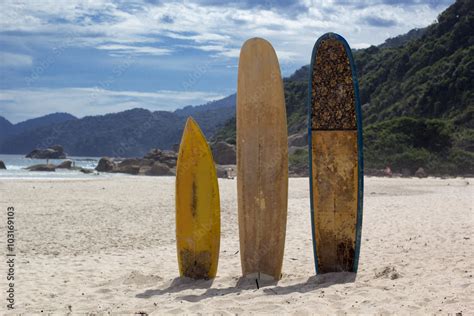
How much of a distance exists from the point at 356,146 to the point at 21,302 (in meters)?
3.94

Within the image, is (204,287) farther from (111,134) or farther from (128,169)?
(111,134)

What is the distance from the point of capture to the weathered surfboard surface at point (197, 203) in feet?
21.4

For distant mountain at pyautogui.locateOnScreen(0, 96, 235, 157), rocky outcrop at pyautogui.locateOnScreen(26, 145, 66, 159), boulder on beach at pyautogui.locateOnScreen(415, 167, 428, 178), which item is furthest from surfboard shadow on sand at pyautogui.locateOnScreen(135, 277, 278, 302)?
distant mountain at pyautogui.locateOnScreen(0, 96, 235, 157)

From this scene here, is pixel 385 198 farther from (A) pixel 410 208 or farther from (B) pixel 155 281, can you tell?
(B) pixel 155 281

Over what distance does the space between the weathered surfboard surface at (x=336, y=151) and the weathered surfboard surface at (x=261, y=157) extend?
1.26 ft

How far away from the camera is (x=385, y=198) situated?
1673cm

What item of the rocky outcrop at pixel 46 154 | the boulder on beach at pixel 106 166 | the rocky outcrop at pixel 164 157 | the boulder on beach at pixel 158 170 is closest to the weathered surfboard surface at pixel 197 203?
the boulder on beach at pixel 158 170

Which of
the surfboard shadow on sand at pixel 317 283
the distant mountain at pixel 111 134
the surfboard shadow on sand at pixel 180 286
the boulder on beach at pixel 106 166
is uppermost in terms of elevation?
the distant mountain at pixel 111 134

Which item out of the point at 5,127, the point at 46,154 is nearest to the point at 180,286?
the point at 46,154

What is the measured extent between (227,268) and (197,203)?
1368 mm

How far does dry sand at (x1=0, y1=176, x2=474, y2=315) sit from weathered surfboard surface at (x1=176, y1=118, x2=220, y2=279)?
0.30 metres

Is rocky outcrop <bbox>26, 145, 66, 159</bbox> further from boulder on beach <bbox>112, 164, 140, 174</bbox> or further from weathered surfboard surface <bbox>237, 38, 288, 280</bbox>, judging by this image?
weathered surfboard surface <bbox>237, 38, 288, 280</bbox>

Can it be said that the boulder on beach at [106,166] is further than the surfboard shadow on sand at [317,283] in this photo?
Yes

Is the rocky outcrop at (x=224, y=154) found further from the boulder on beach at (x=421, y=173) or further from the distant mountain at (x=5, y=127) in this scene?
the distant mountain at (x=5, y=127)
